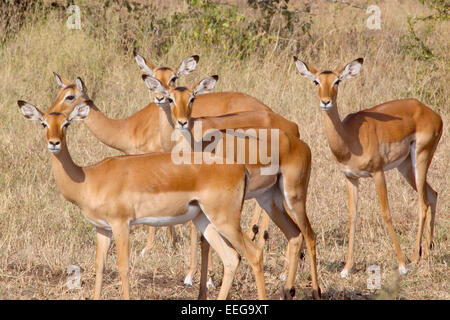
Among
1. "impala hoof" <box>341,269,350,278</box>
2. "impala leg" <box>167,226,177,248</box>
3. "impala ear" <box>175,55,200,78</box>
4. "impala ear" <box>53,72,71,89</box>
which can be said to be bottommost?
"impala hoof" <box>341,269,350,278</box>

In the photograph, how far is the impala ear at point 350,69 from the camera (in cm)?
709

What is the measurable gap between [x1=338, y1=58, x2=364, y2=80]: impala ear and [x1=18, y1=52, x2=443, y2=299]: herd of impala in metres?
0.01

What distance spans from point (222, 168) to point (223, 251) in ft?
2.10

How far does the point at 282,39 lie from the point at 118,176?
7.13m

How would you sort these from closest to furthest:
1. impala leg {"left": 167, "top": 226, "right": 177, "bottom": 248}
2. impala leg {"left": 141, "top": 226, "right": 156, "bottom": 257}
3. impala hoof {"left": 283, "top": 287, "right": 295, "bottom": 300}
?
impala hoof {"left": 283, "top": 287, "right": 295, "bottom": 300}, impala leg {"left": 141, "top": 226, "right": 156, "bottom": 257}, impala leg {"left": 167, "top": 226, "right": 177, "bottom": 248}

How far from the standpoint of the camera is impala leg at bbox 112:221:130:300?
533cm

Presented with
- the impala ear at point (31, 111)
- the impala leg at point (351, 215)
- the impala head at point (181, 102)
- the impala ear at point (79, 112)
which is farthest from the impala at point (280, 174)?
the impala ear at point (31, 111)

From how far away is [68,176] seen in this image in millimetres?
5520

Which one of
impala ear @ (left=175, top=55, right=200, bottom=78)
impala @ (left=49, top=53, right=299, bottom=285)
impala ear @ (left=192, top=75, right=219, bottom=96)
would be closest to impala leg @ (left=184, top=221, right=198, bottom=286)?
impala ear @ (left=192, top=75, right=219, bottom=96)

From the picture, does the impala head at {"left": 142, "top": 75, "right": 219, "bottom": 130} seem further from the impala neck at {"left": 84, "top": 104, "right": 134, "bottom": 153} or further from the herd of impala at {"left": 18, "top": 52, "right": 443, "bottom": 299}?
the impala neck at {"left": 84, "top": 104, "right": 134, "bottom": 153}

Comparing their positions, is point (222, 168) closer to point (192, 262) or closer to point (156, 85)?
point (192, 262)

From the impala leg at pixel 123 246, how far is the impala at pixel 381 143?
85.1 inches

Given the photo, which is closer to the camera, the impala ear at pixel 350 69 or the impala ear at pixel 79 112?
the impala ear at pixel 79 112

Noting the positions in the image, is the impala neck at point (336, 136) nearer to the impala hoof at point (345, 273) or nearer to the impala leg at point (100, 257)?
the impala hoof at point (345, 273)
